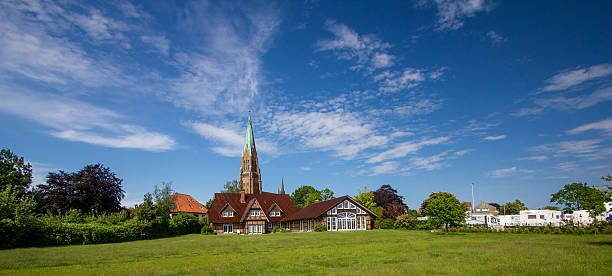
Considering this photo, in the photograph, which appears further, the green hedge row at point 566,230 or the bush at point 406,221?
the bush at point 406,221

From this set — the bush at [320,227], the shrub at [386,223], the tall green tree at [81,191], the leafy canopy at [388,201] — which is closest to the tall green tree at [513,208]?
the leafy canopy at [388,201]

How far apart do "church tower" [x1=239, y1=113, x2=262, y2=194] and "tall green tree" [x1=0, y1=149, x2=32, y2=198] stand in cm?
7704

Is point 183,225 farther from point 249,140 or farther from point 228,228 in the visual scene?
point 249,140

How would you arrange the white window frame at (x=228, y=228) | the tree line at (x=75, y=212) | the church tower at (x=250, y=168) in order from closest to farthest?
the tree line at (x=75, y=212), the white window frame at (x=228, y=228), the church tower at (x=250, y=168)

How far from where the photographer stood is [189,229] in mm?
54562

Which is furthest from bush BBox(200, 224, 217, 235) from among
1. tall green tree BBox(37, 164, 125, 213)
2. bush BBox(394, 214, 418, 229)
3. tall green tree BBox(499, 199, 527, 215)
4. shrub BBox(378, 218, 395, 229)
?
tall green tree BBox(499, 199, 527, 215)

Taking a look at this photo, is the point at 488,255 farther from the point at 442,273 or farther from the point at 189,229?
the point at 189,229

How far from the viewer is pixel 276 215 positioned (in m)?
61.6

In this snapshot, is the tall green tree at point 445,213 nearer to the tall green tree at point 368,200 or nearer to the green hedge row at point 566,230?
the green hedge row at point 566,230

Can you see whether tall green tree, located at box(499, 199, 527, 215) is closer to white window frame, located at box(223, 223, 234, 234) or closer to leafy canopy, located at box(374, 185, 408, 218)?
leafy canopy, located at box(374, 185, 408, 218)

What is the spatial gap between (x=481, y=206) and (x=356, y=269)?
113053 millimetres

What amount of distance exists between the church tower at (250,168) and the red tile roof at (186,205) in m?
44.3

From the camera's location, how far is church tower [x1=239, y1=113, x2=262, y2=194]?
124188 millimetres

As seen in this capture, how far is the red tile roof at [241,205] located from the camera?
5769cm
